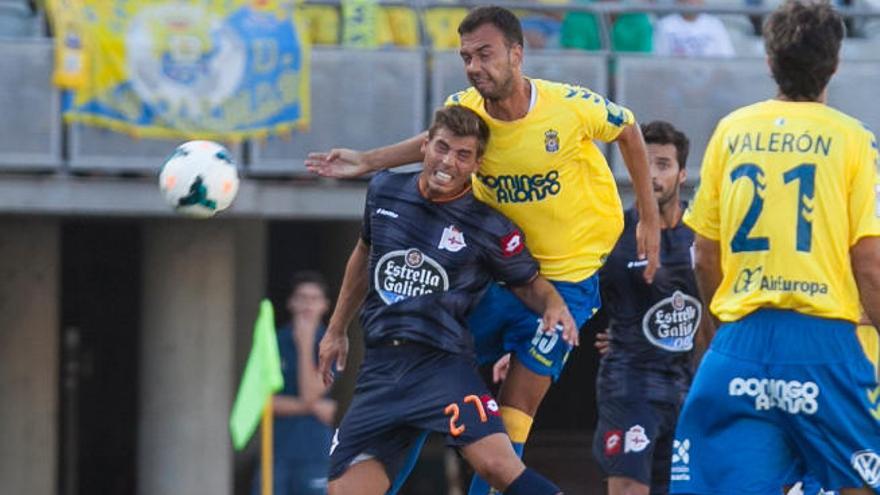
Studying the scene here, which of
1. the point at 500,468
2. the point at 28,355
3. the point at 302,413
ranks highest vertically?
the point at 500,468

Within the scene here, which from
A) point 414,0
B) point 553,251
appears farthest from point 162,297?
point 553,251

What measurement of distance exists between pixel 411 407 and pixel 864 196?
2.31 m

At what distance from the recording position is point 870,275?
23.1 ft

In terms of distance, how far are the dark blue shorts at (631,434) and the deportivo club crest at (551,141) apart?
7.62 feet

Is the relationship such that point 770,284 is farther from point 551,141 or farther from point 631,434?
point 631,434

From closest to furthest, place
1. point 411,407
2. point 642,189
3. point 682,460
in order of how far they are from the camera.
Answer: point 682,460 → point 411,407 → point 642,189

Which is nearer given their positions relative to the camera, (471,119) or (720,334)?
(720,334)

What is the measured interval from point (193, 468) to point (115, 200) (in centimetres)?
259

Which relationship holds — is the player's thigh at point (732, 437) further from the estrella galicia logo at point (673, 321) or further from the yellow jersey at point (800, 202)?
the estrella galicia logo at point (673, 321)

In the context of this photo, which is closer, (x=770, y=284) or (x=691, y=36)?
(x=770, y=284)

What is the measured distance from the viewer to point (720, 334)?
7258 millimetres

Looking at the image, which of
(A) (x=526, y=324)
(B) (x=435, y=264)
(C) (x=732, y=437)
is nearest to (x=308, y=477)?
(A) (x=526, y=324)

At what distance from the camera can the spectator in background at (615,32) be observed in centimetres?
1719

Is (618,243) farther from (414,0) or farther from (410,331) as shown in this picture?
(414,0)
